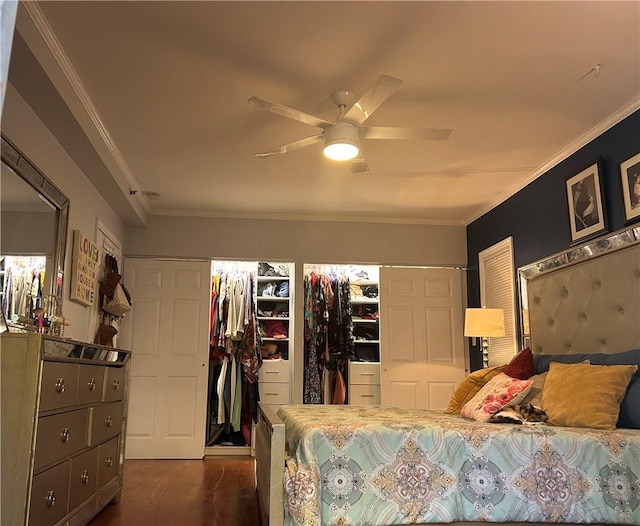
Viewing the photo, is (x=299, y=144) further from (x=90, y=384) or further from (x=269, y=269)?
(x=269, y=269)

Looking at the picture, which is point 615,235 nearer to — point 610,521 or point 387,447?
point 610,521

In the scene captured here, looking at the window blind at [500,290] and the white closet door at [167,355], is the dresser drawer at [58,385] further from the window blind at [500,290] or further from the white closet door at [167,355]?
the window blind at [500,290]

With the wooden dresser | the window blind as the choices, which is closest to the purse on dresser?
the wooden dresser

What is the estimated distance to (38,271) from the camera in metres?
3.08

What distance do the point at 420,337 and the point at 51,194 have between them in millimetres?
3779

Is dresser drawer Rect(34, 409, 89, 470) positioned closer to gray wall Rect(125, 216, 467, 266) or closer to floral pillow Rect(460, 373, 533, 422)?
floral pillow Rect(460, 373, 533, 422)

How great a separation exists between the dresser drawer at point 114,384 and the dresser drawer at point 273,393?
7.70ft

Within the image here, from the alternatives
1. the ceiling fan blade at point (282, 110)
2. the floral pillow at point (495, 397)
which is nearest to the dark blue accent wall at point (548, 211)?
the floral pillow at point (495, 397)

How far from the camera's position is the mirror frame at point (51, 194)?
270 centimetres

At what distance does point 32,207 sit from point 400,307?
12.1ft

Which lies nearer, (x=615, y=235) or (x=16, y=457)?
(x=16, y=457)

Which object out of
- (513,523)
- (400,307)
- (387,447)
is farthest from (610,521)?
(400,307)

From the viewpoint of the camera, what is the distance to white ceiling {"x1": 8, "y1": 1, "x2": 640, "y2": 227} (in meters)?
2.43

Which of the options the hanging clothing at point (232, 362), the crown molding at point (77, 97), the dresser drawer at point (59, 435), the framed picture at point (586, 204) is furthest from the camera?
the hanging clothing at point (232, 362)
